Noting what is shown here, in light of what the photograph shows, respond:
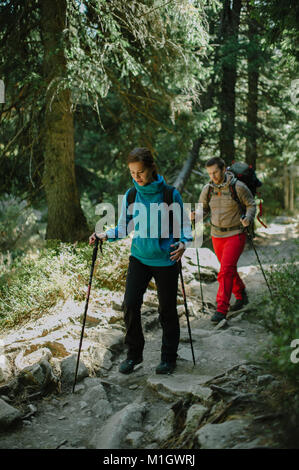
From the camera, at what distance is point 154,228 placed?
3990mm

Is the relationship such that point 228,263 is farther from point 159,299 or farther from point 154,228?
point 154,228

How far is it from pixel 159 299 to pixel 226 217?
2197 mm

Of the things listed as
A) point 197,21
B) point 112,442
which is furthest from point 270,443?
point 197,21

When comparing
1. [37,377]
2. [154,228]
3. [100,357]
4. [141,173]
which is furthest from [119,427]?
[141,173]

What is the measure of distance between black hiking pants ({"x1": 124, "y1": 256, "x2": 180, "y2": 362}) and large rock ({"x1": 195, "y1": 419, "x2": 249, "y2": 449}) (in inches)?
58.3

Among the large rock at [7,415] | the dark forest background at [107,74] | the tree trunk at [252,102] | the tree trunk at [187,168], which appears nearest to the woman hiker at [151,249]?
the large rock at [7,415]

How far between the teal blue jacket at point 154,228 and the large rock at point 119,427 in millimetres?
1455

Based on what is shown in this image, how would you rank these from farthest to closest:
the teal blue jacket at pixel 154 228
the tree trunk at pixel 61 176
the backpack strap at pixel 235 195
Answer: the tree trunk at pixel 61 176 → the backpack strap at pixel 235 195 → the teal blue jacket at pixel 154 228

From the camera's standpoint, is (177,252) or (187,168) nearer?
(177,252)

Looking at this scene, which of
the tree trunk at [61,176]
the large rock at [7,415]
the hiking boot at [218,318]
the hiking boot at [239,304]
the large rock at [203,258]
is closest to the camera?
the large rock at [7,415]

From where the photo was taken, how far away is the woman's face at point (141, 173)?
3.82m

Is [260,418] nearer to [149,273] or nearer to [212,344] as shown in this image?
[149,273]

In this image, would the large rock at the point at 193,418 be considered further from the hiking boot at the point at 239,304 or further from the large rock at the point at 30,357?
the hiking boot at the point at 239,304

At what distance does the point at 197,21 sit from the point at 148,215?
5605 mm
